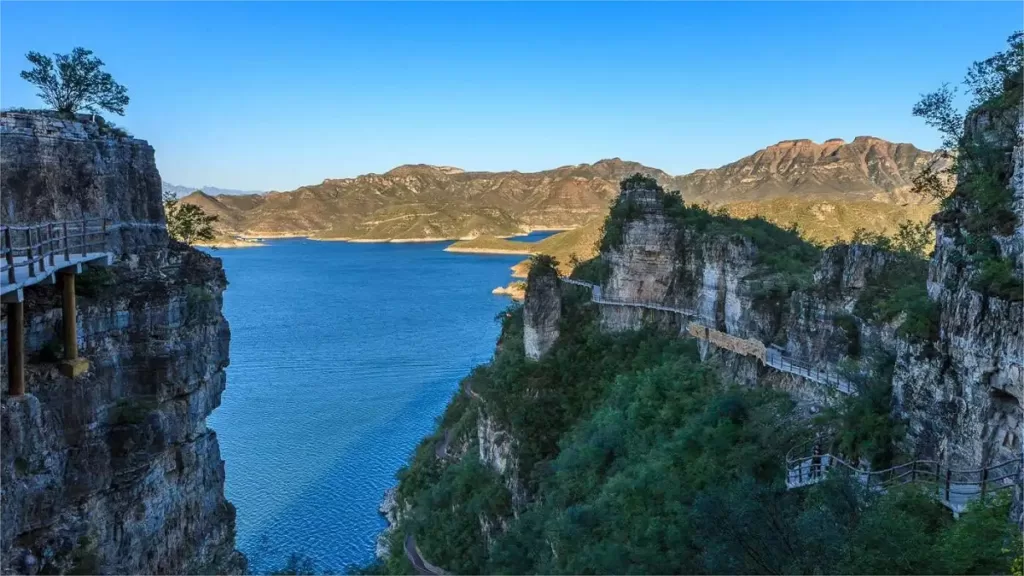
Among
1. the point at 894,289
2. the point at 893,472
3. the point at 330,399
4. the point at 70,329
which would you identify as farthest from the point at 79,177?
the point at 330,399

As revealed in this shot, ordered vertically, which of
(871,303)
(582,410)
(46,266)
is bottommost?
(582,410)

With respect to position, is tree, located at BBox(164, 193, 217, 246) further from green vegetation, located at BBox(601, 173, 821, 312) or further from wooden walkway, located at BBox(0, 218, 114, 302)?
green vegetation, located at BBox(601, 173, 821, 312)

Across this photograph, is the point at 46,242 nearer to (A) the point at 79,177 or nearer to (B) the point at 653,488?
(A) the point at 79,177

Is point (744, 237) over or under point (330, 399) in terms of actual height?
over

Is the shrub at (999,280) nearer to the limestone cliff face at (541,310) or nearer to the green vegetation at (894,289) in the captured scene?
the green vegetation at (894,289)

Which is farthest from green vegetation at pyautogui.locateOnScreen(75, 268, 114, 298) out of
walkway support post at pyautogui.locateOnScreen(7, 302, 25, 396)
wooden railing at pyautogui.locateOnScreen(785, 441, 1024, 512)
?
wooden railing at pyautogui.locateOnScreen(785, 441, 1024, 512)

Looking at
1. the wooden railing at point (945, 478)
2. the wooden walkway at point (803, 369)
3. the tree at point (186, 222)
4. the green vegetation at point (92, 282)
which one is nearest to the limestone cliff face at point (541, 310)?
the wooden walkway at point (803, 369)

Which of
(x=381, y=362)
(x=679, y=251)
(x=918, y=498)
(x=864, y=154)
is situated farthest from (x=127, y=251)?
(x=864, y=154)
